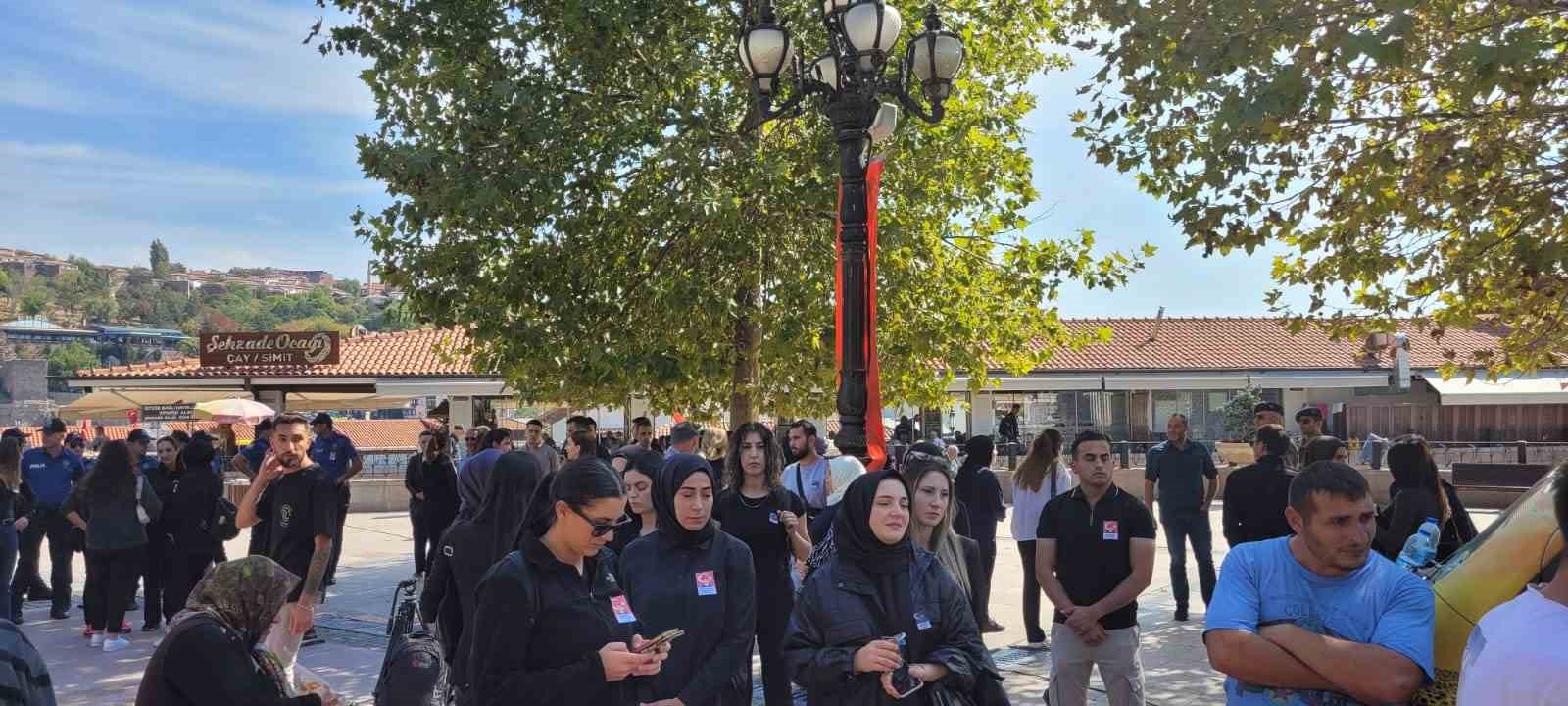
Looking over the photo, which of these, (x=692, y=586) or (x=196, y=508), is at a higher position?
(x=692, y=586)

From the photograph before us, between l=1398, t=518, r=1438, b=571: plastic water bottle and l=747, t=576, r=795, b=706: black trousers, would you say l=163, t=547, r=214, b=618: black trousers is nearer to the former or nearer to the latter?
l=747, t=576, r=795, b=706: black trousers

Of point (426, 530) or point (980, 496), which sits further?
point (426, 530)

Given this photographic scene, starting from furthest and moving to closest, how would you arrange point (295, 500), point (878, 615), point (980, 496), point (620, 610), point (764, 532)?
point (980, 496), point (295, 500), point (764, 532), point (878, 615), point (620, 610)

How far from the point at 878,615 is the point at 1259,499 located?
212 inches

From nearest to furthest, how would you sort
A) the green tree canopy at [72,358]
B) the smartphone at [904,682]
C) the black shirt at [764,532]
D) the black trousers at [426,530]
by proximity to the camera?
1. the smartphone at [904,682]
2. the black shirt at [764,532]
3. the black trousers at [426,530]
4. the green tree canopy at [72,358]

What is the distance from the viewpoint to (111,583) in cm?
1005

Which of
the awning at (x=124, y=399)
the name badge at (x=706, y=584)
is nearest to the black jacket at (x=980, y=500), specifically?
the name badge at (x=706, y=584)

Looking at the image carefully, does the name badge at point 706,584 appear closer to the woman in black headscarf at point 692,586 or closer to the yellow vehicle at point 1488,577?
the woman in black headscarf at point 692,586

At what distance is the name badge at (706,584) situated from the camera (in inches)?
186

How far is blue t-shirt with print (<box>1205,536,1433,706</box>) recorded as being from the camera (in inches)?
126

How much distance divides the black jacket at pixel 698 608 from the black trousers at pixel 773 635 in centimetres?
136

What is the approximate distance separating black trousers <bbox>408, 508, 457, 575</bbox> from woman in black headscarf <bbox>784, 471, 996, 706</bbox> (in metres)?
7.65

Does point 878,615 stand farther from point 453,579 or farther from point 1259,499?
point 1259,499

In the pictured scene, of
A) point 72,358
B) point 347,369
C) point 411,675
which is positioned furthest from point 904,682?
point 72,358
